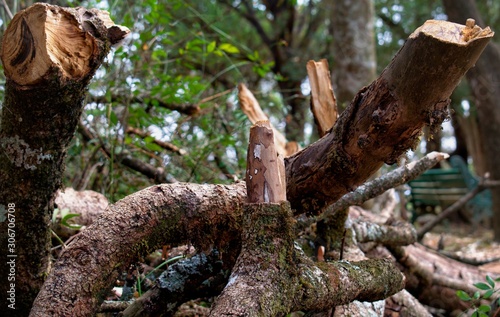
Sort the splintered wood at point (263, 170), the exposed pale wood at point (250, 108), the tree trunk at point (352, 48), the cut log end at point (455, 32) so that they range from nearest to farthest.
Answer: the cut log end at point (455, 32), the splintered wood at point (263, 170), the exposed pale wood at point (250, 108), the tree trunk at point (352, 48)

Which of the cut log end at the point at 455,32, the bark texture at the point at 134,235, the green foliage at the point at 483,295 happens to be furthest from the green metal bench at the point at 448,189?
the cut log end at the point at 455,32

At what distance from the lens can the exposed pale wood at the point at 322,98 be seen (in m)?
2.15

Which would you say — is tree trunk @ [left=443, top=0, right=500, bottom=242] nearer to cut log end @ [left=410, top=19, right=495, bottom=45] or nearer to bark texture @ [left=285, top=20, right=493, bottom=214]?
bark texture @ [left=285, top=20, right=493, bottom=214]

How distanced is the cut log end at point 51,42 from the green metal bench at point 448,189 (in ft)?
22.7

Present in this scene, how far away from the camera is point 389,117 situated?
1.37 m

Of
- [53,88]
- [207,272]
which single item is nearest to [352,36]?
[207,272]

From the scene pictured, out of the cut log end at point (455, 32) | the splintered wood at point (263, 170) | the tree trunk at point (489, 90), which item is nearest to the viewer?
the cut log end at point (455, 32)

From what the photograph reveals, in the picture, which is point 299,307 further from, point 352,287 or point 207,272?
point 207,272

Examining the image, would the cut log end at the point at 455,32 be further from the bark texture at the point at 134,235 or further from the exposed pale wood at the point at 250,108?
the exposed pale wood at the point at 250,108

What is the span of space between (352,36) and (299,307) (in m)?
3.51

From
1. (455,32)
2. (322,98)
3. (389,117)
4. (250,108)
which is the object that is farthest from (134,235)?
(250,108)

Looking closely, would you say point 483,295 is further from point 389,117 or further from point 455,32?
point 455,32

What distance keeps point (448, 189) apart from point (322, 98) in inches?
252

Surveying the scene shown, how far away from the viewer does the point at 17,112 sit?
1.34 metres
